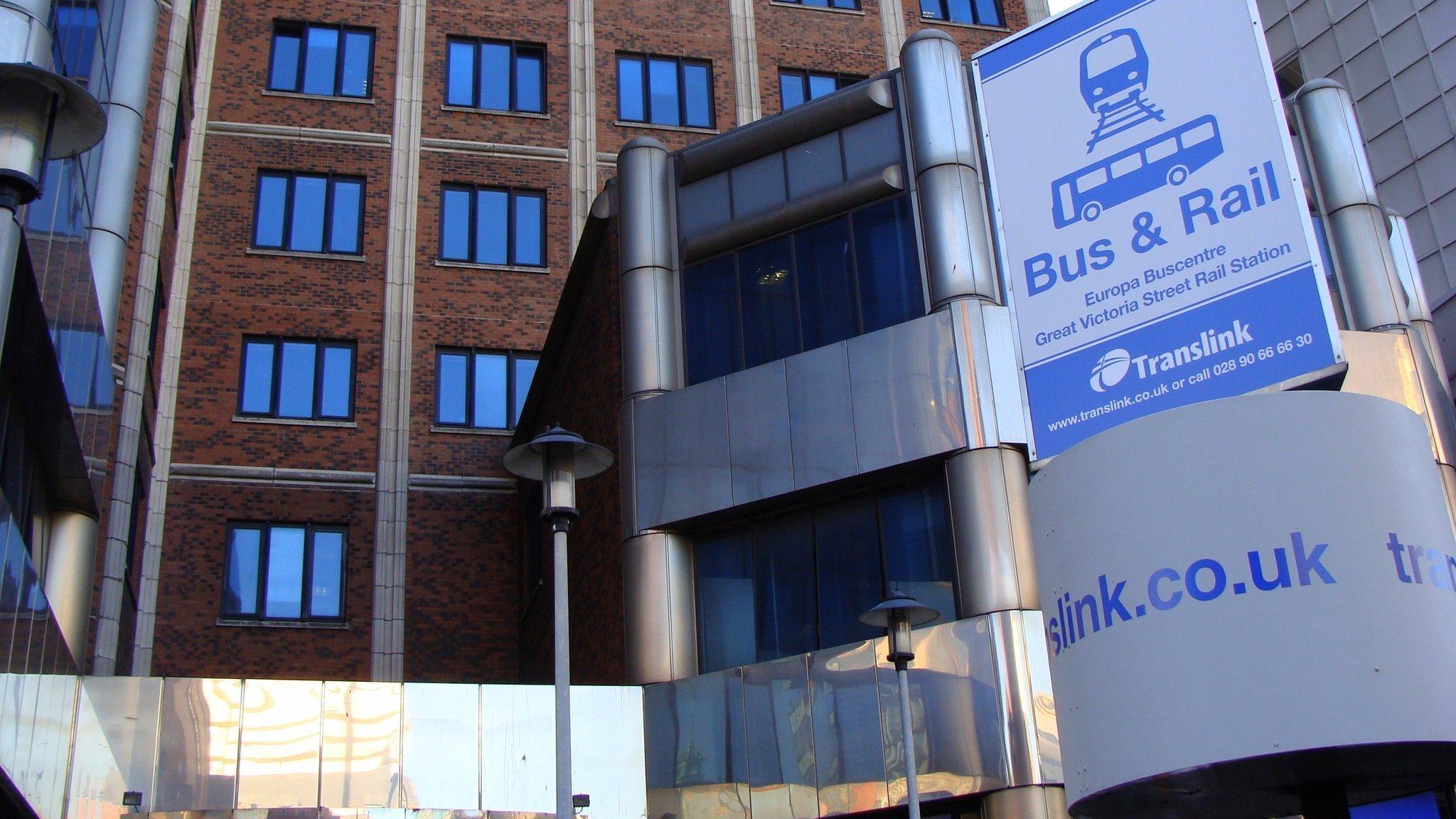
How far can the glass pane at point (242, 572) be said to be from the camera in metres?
30.2

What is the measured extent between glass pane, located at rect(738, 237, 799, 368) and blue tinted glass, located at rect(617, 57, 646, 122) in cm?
1634

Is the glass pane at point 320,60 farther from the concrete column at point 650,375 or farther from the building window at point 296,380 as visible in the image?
the concrete column at point 650,375

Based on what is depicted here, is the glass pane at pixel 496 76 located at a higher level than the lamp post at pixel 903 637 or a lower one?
higher

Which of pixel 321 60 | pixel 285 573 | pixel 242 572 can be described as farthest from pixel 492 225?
pixel 242 572

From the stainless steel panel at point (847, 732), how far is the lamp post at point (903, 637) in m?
1.76

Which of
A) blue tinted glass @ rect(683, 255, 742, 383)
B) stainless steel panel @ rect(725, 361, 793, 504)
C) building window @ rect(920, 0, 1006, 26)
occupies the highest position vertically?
building window @ rect(920, 0, 1006, 26)

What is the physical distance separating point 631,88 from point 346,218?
7743 millimetres

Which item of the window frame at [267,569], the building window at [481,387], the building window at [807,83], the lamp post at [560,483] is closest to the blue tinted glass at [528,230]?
the building window at [481,387]

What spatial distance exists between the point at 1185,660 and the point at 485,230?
2809cm

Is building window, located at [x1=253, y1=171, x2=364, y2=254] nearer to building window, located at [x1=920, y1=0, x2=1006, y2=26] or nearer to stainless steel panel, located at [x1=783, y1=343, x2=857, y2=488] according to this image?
building window, located at [x1=920, y1=0, x2=1006, y2=26]

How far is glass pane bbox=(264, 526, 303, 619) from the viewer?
1202 inches

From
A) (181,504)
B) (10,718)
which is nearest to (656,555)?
(10,718)

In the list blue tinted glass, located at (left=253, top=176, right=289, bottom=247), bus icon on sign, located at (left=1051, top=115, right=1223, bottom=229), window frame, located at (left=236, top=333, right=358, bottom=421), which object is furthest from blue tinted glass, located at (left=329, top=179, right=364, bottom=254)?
bus icon on sign, located at (left=1051, top=115, right=1223, bottom=229)

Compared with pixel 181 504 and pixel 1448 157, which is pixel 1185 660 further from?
pixel 1448 157
